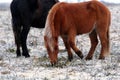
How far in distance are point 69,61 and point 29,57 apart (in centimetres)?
183

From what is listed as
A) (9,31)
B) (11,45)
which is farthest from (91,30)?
(9,31)

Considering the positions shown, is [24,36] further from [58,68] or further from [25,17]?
[58,68]

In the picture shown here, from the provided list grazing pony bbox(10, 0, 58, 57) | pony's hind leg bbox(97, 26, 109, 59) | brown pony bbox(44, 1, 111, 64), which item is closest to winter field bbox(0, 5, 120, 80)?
pony's hind leg bbox(97, 26, 109, 59)

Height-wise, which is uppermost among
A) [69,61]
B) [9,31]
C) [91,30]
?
[91,30]

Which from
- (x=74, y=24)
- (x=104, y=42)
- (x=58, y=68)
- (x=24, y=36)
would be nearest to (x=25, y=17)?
(x=24, y=36)

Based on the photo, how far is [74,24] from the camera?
36.8 ft

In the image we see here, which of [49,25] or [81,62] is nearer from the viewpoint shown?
[49,25]

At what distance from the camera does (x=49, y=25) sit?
34.5ft

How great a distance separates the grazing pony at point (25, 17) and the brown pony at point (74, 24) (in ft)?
5.86

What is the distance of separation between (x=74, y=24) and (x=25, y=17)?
2149 mm

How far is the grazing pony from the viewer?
1275cm

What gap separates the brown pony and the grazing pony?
179cm

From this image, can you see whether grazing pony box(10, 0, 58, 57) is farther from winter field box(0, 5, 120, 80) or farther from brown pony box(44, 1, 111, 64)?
brown pony box(44, 1, 111, 64)

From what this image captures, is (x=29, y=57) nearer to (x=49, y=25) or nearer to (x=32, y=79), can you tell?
(x=49, y=25)
